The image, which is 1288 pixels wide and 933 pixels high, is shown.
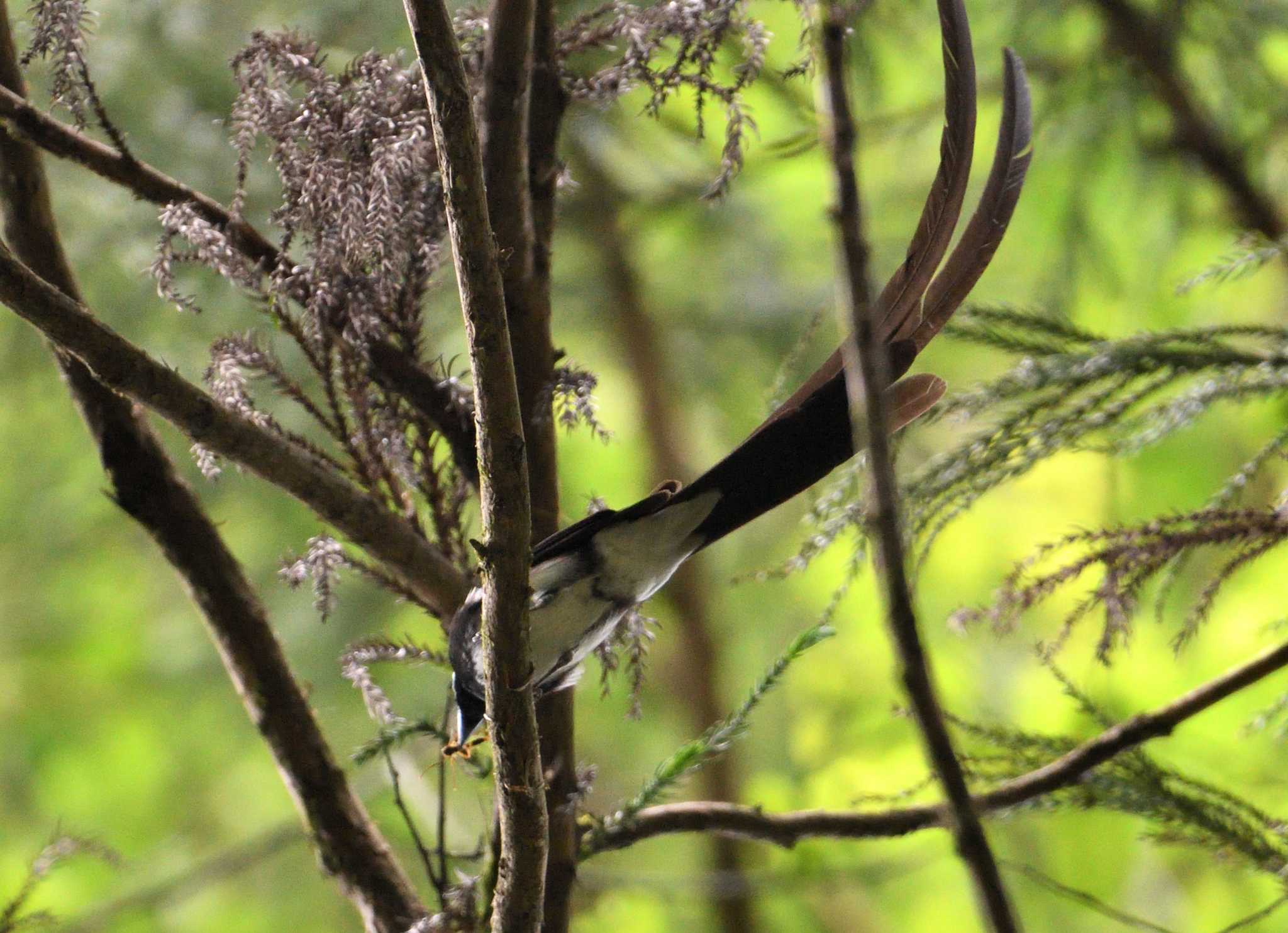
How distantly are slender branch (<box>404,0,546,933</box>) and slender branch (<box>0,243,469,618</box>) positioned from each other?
0.74ft

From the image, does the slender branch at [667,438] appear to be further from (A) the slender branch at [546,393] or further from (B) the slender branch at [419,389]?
(B) the slender branch at [419,389]

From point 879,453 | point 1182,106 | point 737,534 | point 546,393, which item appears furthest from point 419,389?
point 737,534

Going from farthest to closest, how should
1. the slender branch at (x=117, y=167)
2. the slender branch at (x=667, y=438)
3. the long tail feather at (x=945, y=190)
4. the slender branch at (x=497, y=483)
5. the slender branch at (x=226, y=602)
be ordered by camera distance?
the slender branch at (x=667, y=438)
the slender branch at (x=226, y=602)
the slender branch at (x=117, y=167)
the long tail feather at (x=945, y=190)
the slender branch at (x=497, y=483)

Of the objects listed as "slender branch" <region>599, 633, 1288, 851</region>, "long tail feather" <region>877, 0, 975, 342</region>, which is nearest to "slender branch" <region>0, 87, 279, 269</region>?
"long tail feather" <region>877, 0, 975, 342</region>

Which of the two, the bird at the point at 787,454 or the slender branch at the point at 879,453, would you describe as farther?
the bird at the point at 787,454

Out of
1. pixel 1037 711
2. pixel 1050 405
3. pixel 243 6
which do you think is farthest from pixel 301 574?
pixel 1037 711

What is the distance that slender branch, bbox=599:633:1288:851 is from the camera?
1268 millimetres

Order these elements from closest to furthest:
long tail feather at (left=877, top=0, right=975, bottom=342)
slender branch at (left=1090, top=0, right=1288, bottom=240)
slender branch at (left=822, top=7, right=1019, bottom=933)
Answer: slender branch at (left=822, top=7, right=1019, bottom=933) → long tail feather at (left=877, top=0, right=975, bottom=342) → slender branch at (left=1090, top=0, right=1288, bottom=240)

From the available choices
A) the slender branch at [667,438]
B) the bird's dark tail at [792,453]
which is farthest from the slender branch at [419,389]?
the slender branch at [667,438]

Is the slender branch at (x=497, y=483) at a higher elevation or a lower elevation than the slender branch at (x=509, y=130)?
lower

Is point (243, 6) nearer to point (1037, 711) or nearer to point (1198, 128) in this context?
point (1198, 128)

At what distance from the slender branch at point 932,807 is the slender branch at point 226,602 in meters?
0.34

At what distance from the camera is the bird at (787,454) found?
1.16m

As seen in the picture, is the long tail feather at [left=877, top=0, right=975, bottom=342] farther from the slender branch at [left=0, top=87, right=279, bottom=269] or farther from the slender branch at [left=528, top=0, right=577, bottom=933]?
the slender branch at [left=0, top=87, right=279, bottom=269]
